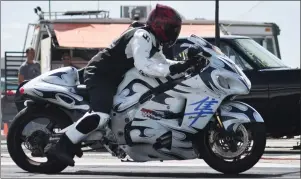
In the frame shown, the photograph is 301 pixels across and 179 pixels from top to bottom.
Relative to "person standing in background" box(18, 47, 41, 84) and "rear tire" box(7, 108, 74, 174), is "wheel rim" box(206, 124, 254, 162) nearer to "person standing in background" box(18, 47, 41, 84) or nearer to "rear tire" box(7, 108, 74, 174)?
"rear tire" box(7, 108, 74, 174)

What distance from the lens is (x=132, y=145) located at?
280 inches

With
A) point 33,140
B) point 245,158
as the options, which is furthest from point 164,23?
point 33,140

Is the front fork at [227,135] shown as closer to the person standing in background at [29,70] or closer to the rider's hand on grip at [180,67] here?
the rider's hand on grip at [180,67]

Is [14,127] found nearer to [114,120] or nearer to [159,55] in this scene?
[114,120]

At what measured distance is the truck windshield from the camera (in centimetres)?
1034

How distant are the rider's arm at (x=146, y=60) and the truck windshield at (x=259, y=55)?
3.64 meters

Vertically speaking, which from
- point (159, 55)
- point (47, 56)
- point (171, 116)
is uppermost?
point (159, 55)

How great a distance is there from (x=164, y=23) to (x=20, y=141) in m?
1.81

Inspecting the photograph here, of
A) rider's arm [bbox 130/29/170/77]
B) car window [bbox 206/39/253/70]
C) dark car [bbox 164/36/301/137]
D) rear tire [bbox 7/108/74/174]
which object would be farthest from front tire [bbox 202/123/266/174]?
car window [bbox 206/39/253/70]

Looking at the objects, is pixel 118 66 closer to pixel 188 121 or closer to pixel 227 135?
pixel 188 121

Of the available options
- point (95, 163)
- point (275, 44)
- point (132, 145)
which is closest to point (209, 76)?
point (132, 145)

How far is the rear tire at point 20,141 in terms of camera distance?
743cm

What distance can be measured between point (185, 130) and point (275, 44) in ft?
39.9

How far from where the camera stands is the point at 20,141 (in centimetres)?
754
